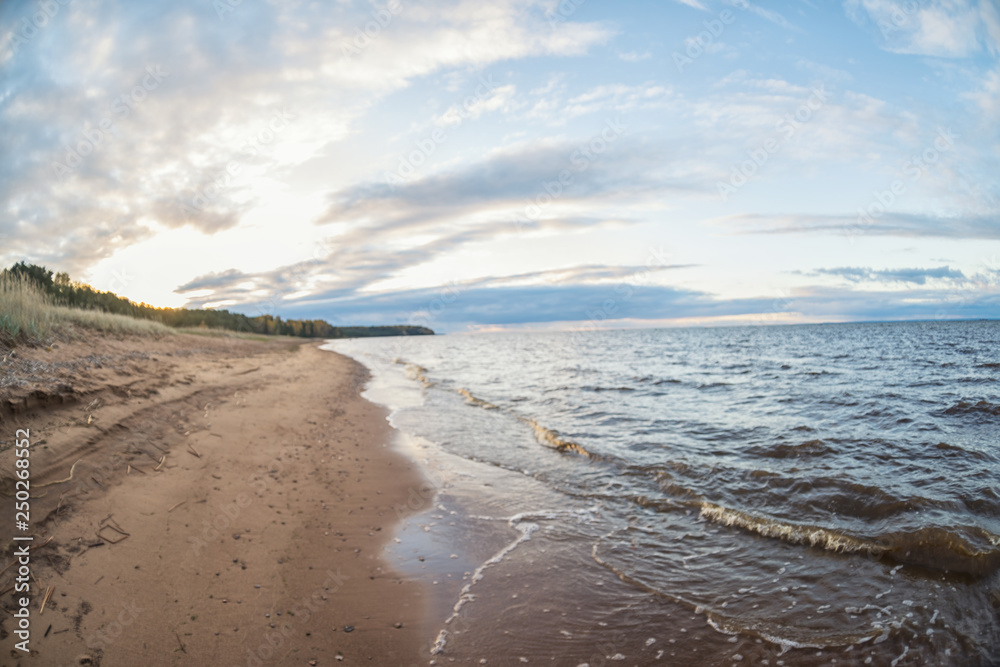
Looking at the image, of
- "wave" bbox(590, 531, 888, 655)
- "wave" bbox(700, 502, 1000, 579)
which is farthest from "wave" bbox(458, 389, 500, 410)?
"wave" bbox(590, 531, 888, 655)

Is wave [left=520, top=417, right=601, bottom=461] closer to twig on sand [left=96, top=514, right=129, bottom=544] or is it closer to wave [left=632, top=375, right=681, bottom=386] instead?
twig on sand [left=96, top=514, right=129, bottom=544]

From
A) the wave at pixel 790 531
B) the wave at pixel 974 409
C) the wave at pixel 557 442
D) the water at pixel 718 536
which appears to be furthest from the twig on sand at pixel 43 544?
the wave at pixel 974 409

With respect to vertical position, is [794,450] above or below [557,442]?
above

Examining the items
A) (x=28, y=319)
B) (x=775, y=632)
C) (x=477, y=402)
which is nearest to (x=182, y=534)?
(x=775, y=632)

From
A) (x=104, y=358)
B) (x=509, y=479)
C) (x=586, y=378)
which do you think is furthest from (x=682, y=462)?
(x=586, y=378)

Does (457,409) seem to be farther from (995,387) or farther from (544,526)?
(995,387)

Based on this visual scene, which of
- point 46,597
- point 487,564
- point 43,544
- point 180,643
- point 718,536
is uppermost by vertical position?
point 43,544

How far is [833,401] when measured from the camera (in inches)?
699

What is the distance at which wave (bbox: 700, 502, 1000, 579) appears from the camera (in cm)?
614

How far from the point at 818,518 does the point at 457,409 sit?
14048 mm

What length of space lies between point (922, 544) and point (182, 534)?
1053 cm

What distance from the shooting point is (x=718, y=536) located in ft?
24.7

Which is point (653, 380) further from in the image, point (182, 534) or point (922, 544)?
point (182, 534)

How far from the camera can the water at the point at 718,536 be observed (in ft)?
15.8
